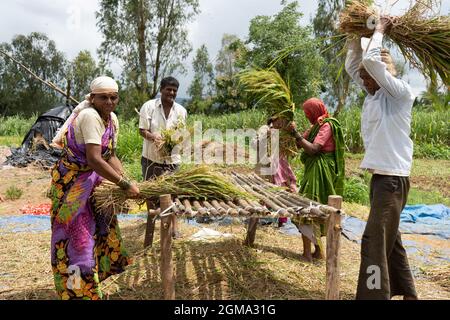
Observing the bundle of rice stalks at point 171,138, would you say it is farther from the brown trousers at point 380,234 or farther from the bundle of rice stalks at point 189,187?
the brown trousers at point 380,234

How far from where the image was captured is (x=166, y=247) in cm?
268

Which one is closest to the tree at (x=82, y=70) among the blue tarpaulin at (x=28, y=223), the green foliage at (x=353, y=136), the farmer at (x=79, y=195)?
the green foliage at (x=353, y=136)

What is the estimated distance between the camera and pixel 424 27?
111 inches

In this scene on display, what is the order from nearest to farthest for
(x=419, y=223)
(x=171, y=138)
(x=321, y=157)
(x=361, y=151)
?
(x=321, y=157) < (x=171, y=138) < (x=419, y=223) < (x=361, y=151)

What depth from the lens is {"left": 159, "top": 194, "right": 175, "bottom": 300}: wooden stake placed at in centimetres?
266

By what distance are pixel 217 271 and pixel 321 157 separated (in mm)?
1412

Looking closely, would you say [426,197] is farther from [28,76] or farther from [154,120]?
[28,76]

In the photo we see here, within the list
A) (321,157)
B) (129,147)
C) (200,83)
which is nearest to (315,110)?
(321,157)

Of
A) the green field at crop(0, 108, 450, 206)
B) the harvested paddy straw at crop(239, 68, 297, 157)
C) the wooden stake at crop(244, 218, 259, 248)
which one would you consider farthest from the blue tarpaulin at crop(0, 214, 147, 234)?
the harvested paddy straw at crop(239, 68, 297, 157)

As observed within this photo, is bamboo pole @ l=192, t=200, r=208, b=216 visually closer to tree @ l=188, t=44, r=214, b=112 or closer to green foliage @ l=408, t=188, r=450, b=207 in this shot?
green foliage @ l=408, t=188, r=450, b=207
